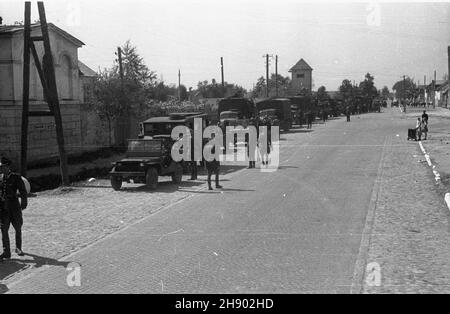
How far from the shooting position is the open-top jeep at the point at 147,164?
1775 cm

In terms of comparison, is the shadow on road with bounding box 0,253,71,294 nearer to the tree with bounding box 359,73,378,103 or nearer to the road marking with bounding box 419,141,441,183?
the road marking with bounding box 419,141,441,183

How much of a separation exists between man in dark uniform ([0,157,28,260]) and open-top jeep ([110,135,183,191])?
25.5 feet

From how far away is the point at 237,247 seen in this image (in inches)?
387

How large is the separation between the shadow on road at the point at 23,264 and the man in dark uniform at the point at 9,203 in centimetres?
20

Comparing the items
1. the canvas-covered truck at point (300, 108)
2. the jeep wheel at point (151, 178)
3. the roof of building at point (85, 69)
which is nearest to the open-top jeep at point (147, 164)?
the jeep wheel at point (151, 178)

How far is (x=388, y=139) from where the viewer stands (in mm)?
36781

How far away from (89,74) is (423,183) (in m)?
41.0

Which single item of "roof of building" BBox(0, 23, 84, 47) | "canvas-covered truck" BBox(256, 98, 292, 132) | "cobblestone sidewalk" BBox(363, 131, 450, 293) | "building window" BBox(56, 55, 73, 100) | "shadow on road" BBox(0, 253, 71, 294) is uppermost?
"roof of building" BBox(0, 23, 84, 47)

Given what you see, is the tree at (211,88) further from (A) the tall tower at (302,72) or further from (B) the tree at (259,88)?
(A) the tall tower at (302,72)

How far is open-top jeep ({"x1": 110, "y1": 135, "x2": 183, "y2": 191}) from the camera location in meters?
17.8

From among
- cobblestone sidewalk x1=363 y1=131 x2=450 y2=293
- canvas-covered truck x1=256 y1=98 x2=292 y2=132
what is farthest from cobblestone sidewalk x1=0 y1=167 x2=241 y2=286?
canvas-covered truck x1=256 y1=98 x2=292 y2=132

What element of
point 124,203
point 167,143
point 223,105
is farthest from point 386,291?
point 223,105

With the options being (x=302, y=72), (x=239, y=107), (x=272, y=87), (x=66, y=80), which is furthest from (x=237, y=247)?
(x=302, y=72)

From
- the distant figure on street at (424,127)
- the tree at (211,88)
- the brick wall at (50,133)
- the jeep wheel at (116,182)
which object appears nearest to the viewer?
the jeep wheel at (116,182)
